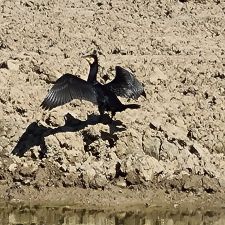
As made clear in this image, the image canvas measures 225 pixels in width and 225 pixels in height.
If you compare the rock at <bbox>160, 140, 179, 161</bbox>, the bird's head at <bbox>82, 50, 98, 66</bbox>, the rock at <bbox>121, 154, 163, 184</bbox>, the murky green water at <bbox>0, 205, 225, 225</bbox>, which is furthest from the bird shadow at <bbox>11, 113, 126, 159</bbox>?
the murky green water at <bbox>0, 205, 225, 225</bbox>

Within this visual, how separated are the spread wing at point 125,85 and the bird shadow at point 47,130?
0.41 m

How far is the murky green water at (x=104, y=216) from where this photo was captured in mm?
10281

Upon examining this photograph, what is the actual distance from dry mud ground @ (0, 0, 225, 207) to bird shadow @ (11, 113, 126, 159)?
0.5 inches

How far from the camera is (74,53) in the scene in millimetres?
13383

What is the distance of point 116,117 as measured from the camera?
1200 centimetres

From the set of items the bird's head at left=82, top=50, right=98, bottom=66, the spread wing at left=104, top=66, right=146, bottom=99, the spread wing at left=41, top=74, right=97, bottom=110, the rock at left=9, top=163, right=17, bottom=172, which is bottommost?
the rock at left=9, top=163, right=17, bottom=172

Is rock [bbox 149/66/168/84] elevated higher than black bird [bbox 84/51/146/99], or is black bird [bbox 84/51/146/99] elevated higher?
rock [bbox 149/66/168/84]

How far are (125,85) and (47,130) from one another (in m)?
1.18

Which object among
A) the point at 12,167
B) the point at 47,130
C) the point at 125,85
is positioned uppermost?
the point at 125,85

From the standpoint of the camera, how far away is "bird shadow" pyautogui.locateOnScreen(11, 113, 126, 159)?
37.7 ft

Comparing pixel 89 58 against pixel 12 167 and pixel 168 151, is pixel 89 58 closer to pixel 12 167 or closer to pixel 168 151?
pixel 168 151

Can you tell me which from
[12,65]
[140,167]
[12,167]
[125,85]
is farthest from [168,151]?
[12,65]

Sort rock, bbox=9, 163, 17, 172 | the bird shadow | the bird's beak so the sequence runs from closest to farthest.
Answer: rock, bbox=9, 163, 17, 172
the bird shadow
the bird's beak

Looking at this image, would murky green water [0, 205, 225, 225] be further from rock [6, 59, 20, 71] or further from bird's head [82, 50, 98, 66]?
rock [6, 59, 20, 71]
